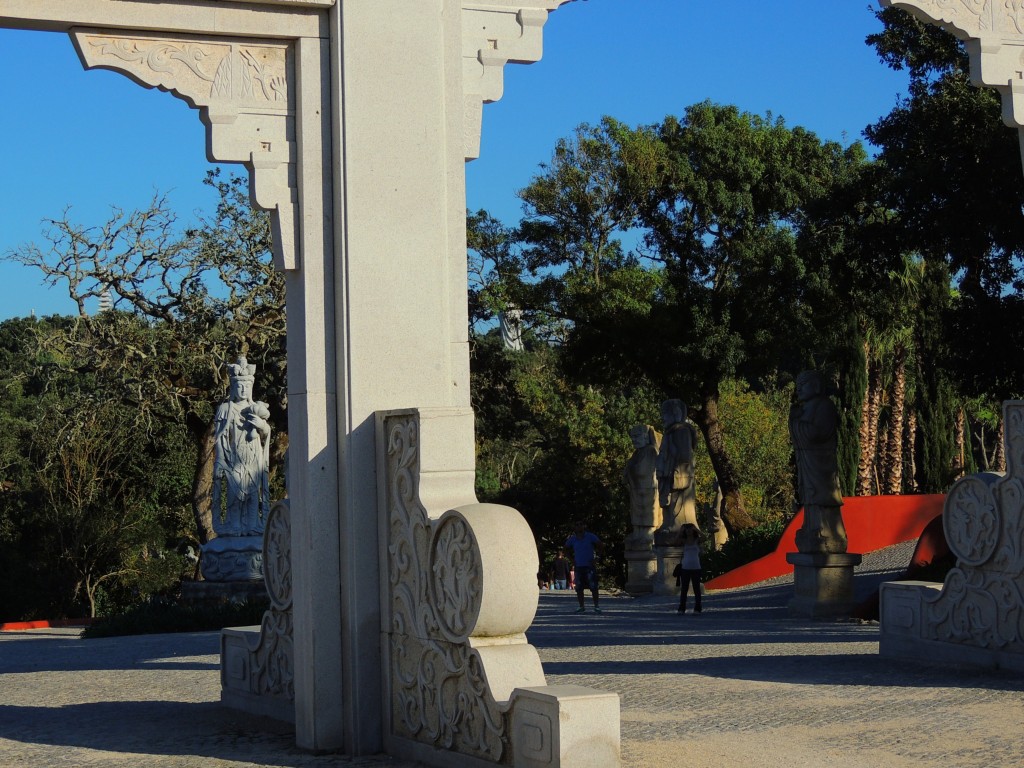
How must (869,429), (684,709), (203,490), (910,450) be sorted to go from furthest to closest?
(910,450), (869,429), (203,490), (684,709)

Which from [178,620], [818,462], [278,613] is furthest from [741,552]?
[278,613]

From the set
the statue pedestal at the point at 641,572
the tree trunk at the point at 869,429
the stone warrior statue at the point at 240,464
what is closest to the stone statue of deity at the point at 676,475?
the statue pedestal at the point at 641,572

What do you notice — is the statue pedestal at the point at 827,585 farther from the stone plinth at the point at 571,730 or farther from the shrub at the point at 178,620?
the stone plinth at the point at 571,730

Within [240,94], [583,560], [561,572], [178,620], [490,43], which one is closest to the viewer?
[240,94]

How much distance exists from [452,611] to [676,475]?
1507 cm

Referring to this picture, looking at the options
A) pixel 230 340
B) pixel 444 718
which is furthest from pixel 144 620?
pixel 444 718

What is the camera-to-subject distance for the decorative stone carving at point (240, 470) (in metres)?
17.8

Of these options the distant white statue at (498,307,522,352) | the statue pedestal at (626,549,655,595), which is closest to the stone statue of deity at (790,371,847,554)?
the statue pedestal at (626,549,655,595)

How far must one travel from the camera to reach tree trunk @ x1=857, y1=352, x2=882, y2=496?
30.8 metres

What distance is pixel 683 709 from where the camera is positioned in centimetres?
683

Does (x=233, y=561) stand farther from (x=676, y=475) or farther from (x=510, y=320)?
(x=510, y=320)

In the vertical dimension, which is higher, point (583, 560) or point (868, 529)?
point (868, 529)

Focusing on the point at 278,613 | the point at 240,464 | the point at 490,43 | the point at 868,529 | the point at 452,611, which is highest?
the point at 490,43

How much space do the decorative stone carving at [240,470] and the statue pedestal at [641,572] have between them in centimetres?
640
